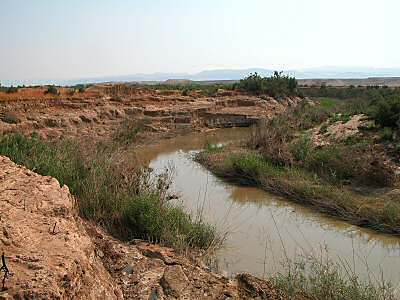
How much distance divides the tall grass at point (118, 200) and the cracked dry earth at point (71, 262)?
513 millimetres

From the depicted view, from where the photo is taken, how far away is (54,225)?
411 cm

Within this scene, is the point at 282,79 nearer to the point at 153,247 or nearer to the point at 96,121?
the point at 96,121

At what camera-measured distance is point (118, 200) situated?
707cm

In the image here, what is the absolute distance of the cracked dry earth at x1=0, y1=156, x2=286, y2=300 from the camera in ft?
10.2

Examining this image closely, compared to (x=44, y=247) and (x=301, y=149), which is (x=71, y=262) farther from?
(x=301, y=149)

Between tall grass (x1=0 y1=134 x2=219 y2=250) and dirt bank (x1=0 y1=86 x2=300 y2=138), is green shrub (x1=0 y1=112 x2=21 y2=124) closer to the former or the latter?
dirt bank (x1=0 y1=86 x2=300 y2=138)

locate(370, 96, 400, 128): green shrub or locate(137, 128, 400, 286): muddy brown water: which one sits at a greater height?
locate(370, 96, 400, 128): green shrub

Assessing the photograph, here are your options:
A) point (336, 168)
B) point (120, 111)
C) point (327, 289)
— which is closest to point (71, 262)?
point (327, 289)

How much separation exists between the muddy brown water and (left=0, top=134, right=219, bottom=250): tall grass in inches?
31.5

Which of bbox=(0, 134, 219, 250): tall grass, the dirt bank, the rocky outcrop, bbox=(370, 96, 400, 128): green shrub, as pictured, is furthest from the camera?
the dirt bank

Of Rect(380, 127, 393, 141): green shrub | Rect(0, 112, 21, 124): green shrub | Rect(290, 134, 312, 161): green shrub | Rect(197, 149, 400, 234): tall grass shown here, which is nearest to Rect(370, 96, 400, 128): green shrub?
Rect(380, 127, 393, 141): green shrub

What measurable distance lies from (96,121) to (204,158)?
914cm

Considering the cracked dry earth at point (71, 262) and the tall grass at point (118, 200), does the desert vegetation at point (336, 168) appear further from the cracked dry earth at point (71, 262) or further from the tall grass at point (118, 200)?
the cracked dry earth at point (71, 262)

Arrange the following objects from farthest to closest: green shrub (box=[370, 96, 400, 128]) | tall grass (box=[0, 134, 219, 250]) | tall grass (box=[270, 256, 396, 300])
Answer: green shrub (box=[370, 96, 400, 128]) → tall grass (box=[0, 134, 219, 250]) → tall grass (box=[270, 256, 396, 300])
